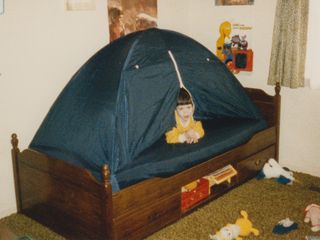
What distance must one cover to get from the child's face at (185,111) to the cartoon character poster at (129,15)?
84cm

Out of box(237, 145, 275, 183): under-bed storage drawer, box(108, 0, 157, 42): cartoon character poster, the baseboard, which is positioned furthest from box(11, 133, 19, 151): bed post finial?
box(237, 145, 275, 183): under-bed storage drawer

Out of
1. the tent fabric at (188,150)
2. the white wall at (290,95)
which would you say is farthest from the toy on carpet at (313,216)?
the white wall at (290,95)

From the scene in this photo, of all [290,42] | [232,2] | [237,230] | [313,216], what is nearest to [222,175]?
[237,230]

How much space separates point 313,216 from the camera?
7.86 feet

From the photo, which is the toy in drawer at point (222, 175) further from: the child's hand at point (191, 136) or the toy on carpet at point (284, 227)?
the toy on carpet at point (284, 227)

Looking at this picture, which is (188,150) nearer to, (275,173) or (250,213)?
(250,213)

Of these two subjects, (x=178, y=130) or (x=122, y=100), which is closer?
(x=122, y=100)

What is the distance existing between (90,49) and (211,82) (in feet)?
3.14

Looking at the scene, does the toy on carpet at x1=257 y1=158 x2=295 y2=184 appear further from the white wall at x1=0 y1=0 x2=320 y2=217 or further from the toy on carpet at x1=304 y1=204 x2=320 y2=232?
the toy on carpet at x1=304 y1=204 x2=320 y2=232

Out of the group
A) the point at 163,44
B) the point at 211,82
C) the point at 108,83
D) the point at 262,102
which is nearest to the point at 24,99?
the point at 108,83

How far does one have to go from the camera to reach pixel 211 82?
3016 millimetres

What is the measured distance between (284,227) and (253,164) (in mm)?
768

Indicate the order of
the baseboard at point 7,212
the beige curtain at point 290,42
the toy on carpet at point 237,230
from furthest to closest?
the beige curtain at point 290,42, the baseboard at point 7,212, the toy on carpet at point 237,230

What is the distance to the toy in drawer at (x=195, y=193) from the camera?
2553 millimetres
